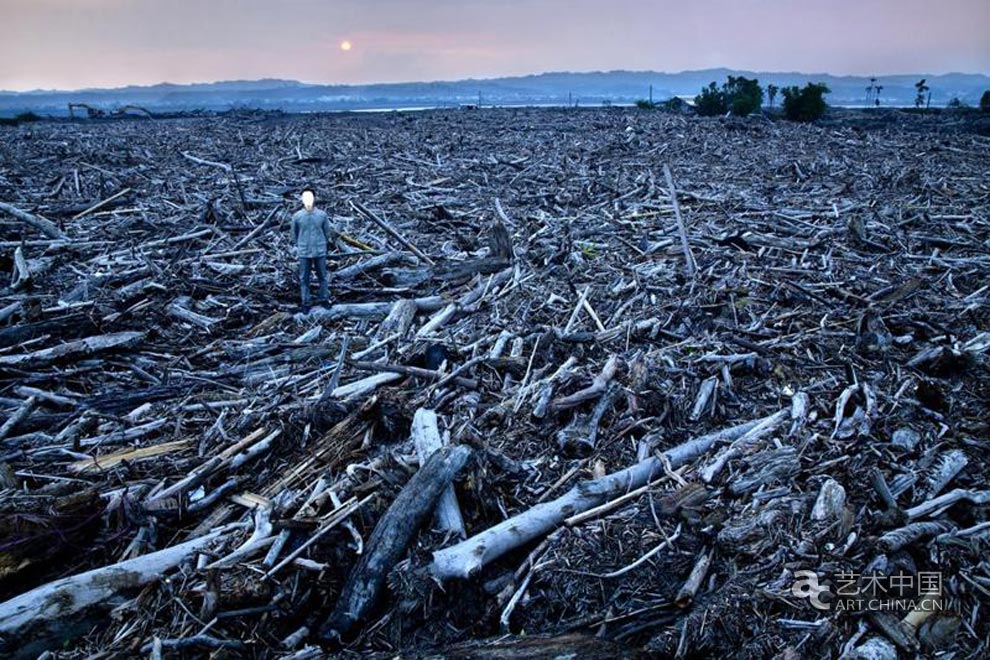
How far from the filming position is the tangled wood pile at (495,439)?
3807mm

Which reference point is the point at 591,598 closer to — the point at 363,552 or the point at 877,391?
the point at 363,552

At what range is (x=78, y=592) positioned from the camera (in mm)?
3873

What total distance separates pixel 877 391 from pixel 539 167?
16081 mm

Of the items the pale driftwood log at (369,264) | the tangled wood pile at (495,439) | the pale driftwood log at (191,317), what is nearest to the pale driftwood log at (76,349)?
the tangled wood pile at (495,439)

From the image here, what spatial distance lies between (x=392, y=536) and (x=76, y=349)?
206 inches

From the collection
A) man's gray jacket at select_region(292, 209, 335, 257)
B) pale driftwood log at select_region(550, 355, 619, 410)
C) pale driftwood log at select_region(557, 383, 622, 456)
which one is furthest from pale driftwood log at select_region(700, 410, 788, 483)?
man's gray jacket at select_region(292, 209, 335, 257)

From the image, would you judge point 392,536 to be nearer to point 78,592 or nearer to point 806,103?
point 78,592

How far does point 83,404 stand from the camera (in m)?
6.25

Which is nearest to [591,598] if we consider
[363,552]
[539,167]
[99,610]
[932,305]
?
[363,552]

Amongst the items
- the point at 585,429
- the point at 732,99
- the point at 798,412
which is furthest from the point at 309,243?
the point at 732,99

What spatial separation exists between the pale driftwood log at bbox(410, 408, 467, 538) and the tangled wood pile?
0.03 metres

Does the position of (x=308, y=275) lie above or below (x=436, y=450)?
above

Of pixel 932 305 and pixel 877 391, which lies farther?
pixel 932 305

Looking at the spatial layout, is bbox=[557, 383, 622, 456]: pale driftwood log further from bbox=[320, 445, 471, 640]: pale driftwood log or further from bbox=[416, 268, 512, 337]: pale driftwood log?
bbox=[416, 268, 512, 337]: pale driftwood log
